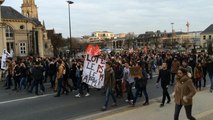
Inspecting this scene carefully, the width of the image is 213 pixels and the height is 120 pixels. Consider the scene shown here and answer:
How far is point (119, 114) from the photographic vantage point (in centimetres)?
1074

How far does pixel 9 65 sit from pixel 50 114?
24.7 feet

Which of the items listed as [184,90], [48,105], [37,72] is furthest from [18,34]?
[184,90]

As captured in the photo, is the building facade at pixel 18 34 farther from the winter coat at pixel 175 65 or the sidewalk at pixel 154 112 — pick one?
the sidewalk at pixel 154 112

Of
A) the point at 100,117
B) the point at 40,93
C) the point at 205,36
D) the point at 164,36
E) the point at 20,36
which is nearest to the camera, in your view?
the point at 100,117

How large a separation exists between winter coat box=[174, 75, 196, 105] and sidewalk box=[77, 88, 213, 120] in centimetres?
169

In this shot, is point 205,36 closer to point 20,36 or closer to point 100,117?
point 20,36

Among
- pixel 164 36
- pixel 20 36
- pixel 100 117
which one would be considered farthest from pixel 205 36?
pixel 100 117

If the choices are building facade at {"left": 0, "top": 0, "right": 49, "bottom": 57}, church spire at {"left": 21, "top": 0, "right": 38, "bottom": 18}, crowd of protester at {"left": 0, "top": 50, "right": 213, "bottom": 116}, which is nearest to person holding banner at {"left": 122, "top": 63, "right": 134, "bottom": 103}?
crowd of protester at {"left": 0, "top": 50, "right": 213, "bottom": 116}

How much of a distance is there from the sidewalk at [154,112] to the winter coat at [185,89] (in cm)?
169

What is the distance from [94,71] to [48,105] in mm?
2235

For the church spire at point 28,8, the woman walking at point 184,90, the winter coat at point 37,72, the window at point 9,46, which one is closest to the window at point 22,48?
the window at point 9,46

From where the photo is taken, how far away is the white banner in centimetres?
1369

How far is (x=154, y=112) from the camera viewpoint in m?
10.9

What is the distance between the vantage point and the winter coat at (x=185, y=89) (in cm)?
788
